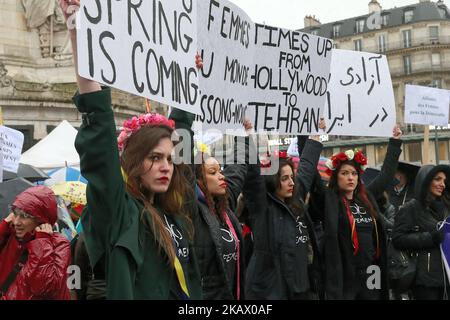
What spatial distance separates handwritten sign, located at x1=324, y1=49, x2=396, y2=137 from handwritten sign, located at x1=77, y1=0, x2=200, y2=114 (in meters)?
2.71

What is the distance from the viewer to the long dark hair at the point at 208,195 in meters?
4.32

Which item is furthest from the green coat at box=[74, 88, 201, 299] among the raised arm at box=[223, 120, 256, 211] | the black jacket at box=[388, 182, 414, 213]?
the black jacket at box=[388, 182, 414, 213]

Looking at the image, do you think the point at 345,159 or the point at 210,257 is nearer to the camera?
the point at 210,257

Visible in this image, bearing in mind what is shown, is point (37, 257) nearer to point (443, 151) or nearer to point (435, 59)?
point (443, 151)

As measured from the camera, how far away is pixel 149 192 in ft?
10.1

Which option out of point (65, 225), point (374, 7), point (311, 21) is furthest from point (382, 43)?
point (65, 225)

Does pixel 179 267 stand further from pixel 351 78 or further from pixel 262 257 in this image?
pixel 351 78

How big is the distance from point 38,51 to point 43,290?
16254 mm

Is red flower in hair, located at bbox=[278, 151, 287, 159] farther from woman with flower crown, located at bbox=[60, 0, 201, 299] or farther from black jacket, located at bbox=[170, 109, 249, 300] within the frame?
woman with flower crown, located at bbox=[60, 0, 201, 299]

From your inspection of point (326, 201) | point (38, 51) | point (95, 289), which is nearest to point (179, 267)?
point (95, 289)

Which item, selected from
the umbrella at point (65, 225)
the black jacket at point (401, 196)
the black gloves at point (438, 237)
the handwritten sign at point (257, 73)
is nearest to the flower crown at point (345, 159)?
the handwritten sign at point (257, 73)

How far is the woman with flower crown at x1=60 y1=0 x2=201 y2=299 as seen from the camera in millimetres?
2660

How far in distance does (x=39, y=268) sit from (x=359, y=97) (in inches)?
164

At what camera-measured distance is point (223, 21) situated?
4953 mm
